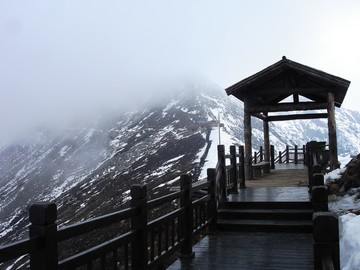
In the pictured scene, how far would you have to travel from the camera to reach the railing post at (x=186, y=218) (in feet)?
23.6

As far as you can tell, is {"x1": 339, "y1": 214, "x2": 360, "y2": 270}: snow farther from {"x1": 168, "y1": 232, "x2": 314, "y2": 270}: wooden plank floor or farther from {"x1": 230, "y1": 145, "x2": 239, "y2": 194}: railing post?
{"x1": 230, "y1": 145, "x2": 239, "y2": 194}: railing post

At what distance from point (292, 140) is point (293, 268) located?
134 m

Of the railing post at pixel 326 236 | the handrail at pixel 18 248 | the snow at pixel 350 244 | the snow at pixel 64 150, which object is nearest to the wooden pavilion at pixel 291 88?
the snow at pixel 350 244

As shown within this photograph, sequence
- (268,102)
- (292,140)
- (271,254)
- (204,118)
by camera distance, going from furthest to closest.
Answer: (292,140) < (204,118) < (268,102) < (271,254)

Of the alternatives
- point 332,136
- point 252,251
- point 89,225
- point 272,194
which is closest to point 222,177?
point 272,194

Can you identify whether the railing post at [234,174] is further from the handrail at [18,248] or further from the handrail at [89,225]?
the handrail at [18,248]

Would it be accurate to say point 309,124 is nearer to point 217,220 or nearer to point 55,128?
point 55,128

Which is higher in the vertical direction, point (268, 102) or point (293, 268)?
point (268, 102)

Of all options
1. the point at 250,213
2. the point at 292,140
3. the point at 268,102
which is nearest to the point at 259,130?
the point at 292,140

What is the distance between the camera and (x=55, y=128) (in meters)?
152

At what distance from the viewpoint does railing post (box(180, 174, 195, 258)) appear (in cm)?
718

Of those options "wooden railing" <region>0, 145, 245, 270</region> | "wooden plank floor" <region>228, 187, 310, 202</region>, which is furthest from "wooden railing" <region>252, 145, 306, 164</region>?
"wooden railing" <region>0, 145, 245, 270</region>

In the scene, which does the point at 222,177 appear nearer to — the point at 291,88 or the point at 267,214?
the point at 267,214

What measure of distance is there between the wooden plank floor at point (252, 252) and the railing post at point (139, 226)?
1556mm
